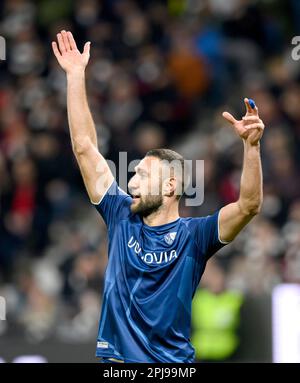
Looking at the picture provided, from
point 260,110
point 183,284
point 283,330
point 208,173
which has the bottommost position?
point 283,330

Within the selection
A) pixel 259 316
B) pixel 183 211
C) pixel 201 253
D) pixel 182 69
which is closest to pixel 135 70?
pixel 182 69

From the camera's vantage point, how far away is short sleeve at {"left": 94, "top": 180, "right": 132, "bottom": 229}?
21.7 ft

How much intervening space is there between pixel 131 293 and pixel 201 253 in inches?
20.0

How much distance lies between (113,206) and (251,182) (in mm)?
987

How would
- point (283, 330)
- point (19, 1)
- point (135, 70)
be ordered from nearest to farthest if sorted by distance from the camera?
1. point (283, 330)
2. point (135, 70)
3. point (19, 1)

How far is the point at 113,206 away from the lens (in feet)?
21.8

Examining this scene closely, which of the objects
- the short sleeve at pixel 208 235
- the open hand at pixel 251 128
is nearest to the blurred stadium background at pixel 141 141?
the short sleeve at pixel 208 235

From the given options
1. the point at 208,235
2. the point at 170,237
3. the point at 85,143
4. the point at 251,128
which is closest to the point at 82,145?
the point at 85,143

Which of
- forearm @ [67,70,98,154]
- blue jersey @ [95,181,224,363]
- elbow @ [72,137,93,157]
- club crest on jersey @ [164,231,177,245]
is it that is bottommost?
blue jersey @ [95,181,224,363]

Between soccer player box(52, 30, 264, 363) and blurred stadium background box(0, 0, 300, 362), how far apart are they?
154 inches

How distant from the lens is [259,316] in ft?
33.6

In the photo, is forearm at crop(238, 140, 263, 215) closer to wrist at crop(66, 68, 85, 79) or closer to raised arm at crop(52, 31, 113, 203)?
raised arm at crop(52, 31, 113, 203)

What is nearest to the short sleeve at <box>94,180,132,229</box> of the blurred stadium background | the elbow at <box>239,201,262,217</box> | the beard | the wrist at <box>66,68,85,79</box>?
the beard
